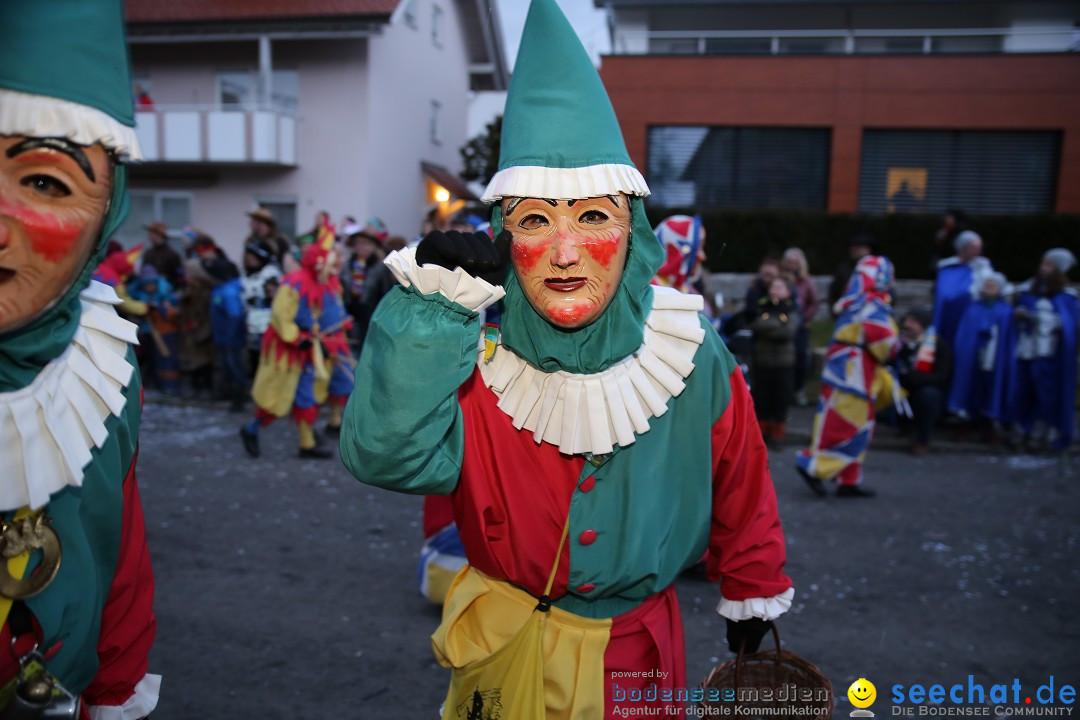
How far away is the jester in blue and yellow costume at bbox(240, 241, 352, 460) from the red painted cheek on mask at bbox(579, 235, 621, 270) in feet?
18.0

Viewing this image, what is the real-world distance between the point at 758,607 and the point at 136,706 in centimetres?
154

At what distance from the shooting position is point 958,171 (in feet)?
54.0

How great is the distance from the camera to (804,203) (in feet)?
54.9

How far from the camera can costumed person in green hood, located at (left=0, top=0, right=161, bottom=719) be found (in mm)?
1632

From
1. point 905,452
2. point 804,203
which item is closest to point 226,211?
point 804,203

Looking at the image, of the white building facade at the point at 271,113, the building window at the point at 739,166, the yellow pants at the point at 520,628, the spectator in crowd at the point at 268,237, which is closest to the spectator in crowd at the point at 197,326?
the spectator in crowd at the point at 268,237

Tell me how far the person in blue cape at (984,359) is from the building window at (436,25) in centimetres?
1549

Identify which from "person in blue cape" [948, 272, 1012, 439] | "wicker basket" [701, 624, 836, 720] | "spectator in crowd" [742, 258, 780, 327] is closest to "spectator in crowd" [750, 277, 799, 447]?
"spectator in crowd" [742, 258, 780, 327]

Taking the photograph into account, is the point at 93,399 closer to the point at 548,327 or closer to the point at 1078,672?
the point at 548,327

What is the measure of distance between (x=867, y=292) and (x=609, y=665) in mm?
5319

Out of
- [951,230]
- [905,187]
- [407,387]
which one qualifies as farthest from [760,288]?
[905,187]

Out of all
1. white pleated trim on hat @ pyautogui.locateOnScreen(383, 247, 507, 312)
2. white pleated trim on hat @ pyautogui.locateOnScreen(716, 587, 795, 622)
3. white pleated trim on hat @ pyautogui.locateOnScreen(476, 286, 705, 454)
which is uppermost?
white pleated trim on hat @ pyautogui.locateOnScreen(383, 247, 507, 312)

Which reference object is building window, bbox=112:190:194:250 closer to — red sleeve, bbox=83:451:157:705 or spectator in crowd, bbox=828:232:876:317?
spectator in crowd, bbox=828:232:876:317

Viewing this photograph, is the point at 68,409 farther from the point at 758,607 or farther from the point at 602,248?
the point at 758,607
